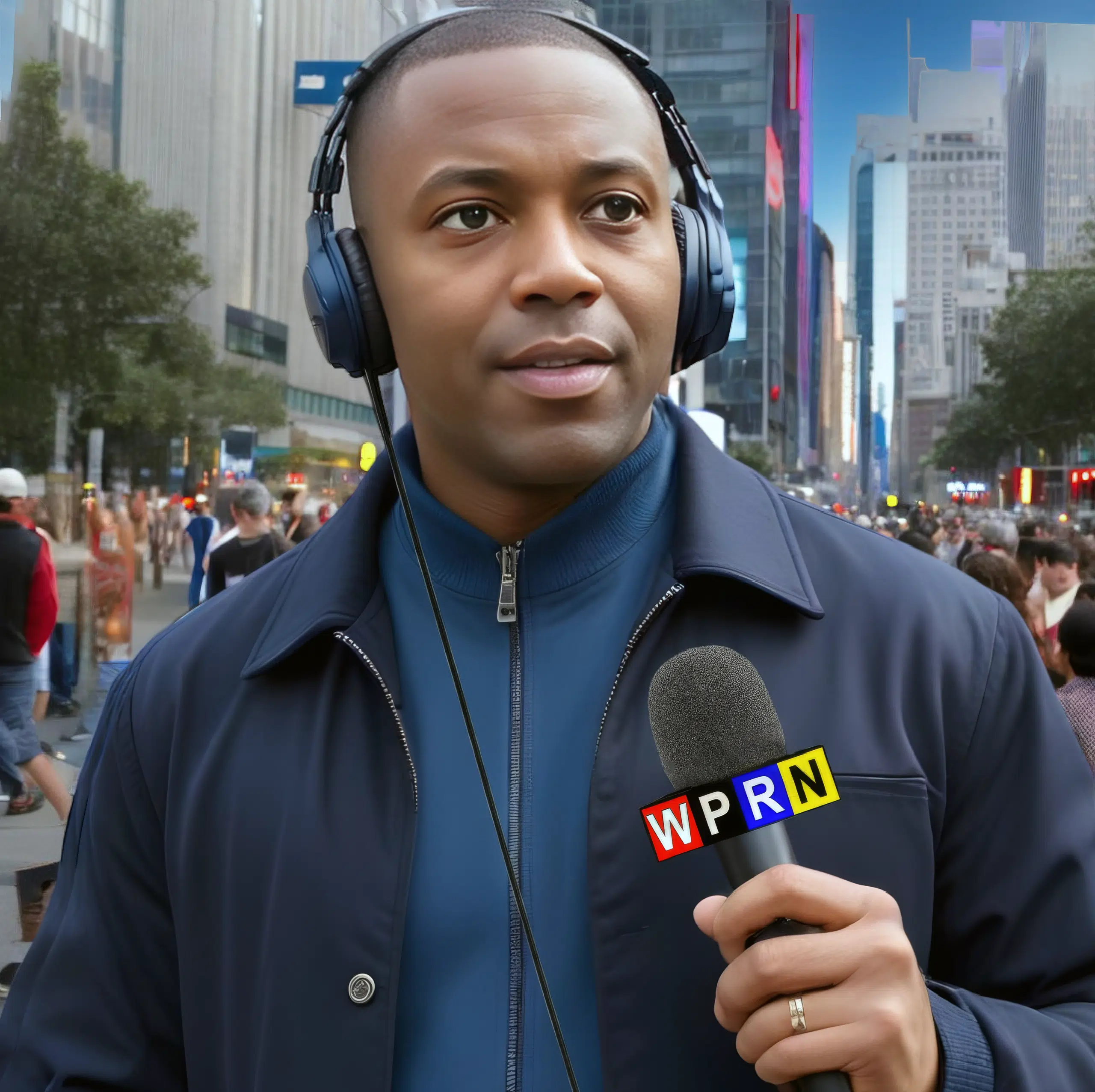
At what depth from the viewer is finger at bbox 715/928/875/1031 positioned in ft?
3.04

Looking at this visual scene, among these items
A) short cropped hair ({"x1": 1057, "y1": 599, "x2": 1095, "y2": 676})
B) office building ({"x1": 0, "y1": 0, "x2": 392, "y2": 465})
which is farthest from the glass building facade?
short cropped hair ({"x1": 1057, "y1": 599, "x2": 1095, "y2": 676})

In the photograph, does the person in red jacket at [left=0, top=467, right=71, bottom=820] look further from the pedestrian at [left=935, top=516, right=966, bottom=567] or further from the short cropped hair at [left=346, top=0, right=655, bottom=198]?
the pedestrian at [left=935, top=516, right=966, bottom=567]

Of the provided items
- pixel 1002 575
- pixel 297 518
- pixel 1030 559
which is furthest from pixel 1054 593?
pixel 297 518

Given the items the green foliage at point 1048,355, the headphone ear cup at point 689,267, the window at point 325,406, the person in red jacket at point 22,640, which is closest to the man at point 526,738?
the headphone ear cup at point 689,267

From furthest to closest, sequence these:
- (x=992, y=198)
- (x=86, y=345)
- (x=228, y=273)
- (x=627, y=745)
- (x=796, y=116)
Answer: (x=992, y=198) → (x=796, y=116) → (x=228, y=273) → (x=86, y=345) → (x=627, y=745)

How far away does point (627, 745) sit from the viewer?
1.28 metres

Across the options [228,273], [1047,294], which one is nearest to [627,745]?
[228,273]

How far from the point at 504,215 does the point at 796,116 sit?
156752 mm

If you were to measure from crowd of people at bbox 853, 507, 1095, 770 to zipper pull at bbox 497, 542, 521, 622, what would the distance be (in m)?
0.42

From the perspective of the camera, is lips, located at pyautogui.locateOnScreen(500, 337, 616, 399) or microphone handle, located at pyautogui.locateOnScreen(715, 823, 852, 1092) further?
lips, located at pyautogui.locateOnScreen(500, 337, 616, 399)

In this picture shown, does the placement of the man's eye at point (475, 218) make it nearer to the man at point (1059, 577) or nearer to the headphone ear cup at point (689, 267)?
the headphone ear cup at point (689, 267)

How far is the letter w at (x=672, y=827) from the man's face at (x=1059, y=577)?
23.8 ft

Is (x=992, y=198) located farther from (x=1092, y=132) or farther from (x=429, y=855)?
(x=429, y=855)

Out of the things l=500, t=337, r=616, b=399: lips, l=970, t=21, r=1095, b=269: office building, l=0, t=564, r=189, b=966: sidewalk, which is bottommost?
l=0, t=564, r=189, b=966: sidewalk
